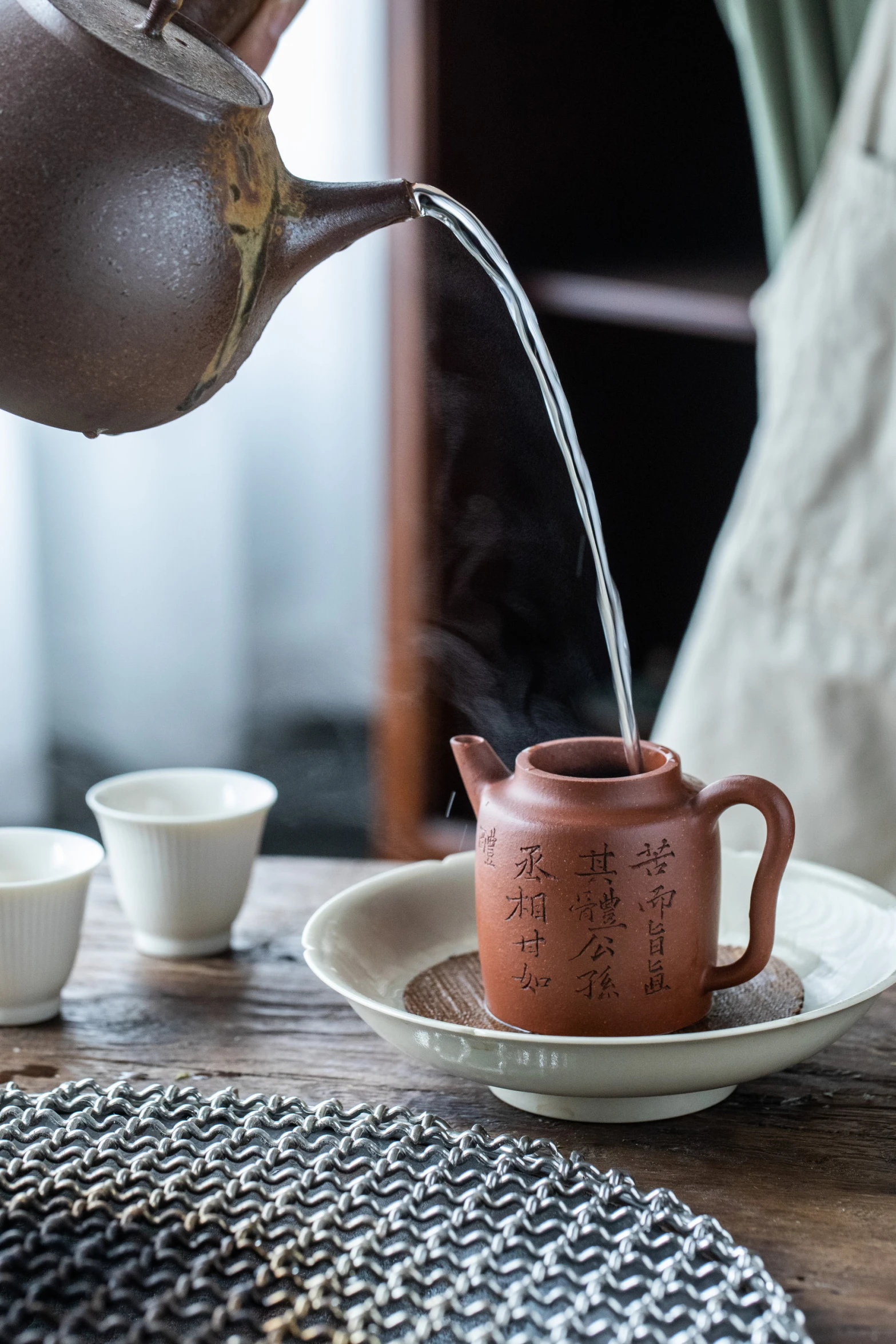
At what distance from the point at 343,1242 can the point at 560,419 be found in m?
0.57

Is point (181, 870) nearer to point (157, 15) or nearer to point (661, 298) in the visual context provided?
point (157, 15)

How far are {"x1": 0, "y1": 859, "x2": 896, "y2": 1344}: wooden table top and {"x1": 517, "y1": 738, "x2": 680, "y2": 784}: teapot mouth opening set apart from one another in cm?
24

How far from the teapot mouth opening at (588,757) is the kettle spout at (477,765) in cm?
3

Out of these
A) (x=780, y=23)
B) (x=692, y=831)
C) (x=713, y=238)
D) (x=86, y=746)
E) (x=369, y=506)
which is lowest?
(x=86, y=746)

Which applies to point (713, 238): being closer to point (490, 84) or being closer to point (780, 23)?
point (490, 84)

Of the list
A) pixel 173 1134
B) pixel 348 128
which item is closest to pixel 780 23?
pixel 348 128

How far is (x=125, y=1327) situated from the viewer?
64 centimetres

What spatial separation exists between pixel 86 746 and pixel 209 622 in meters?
0.53

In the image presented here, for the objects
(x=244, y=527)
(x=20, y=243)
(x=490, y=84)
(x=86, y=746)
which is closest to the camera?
(x=20, y=243)

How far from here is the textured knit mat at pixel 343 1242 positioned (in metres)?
0.64

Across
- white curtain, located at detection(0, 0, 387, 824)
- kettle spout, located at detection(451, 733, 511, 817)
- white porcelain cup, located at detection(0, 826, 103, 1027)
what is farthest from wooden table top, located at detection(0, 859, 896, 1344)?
white curtain, located at detection(0, 0, 387, 824)

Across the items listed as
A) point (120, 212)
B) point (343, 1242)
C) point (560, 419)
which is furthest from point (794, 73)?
point (343, 1242)

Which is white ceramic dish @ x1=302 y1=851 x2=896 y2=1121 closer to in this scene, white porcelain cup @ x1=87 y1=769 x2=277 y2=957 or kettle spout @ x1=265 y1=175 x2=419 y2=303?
white porcelain cup @ x1=87 y1=769 x2=277 y2=957

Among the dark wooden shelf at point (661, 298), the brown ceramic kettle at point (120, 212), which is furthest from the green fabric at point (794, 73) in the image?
the brown ceramic kettle at point (120, 212)
